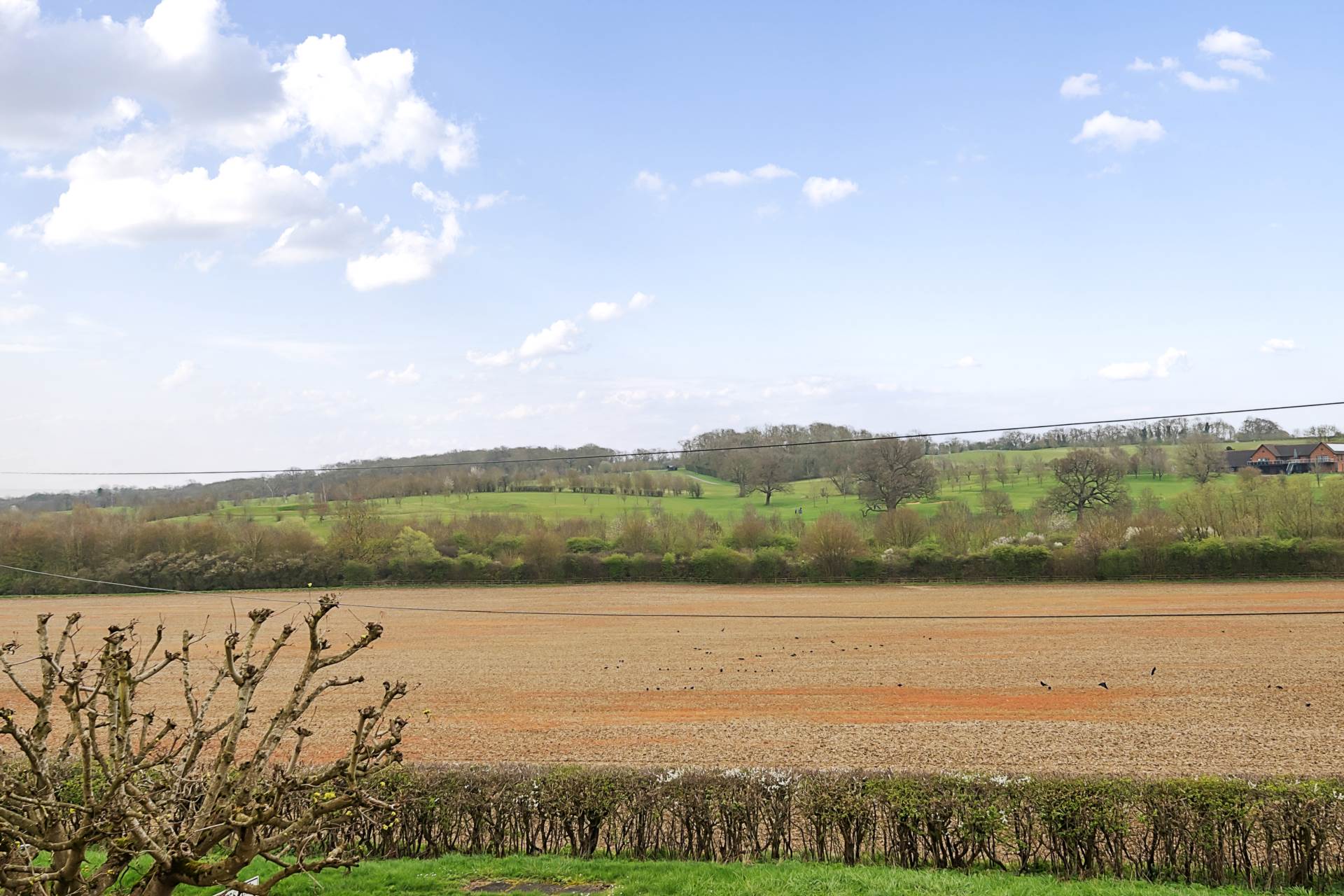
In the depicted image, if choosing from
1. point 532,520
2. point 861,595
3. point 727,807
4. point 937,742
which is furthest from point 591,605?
point 727,807

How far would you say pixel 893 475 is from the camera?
206ft

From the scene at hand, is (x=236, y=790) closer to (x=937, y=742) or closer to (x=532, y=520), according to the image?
(x=937, y=742)

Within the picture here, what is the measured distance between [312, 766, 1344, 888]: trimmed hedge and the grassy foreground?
0.40 meters

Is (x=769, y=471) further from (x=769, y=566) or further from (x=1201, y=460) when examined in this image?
(x=1201, y=460)

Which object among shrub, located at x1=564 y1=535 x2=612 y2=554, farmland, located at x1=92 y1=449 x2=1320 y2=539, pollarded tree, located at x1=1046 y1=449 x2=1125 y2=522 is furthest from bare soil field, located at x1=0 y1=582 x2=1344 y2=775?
farmland, located at x1=92 y1=449 x2=1320 y2=539

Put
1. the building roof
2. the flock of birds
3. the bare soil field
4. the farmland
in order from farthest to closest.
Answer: the building roof → the farmland → the flock of birds → the bare soil field

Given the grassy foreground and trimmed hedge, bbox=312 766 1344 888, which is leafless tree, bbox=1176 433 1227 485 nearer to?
trimmed hedge, bbox=312 766 1344 888

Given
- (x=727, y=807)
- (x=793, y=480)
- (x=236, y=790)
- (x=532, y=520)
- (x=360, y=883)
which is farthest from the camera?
(x=793, y=480)

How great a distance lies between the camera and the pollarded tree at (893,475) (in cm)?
6247

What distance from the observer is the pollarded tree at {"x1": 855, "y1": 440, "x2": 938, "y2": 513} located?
62.5 m

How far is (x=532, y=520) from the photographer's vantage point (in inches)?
2327

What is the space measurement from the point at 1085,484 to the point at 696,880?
185 feet

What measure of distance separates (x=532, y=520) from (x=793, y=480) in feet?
103

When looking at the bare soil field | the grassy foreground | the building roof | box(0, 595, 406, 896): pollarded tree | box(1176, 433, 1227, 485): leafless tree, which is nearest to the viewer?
box(0, 595, 406, 896): pollarded tree
